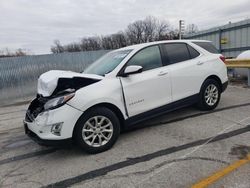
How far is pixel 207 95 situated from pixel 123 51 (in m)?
2.25

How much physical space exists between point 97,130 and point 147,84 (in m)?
1.28

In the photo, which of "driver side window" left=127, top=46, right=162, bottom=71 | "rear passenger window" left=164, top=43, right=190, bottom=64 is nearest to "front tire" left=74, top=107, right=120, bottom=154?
"driver side window" left=127, top=46, right=162, bottom=71

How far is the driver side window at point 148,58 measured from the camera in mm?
4504

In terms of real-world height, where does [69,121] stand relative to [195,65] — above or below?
below

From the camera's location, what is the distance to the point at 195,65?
5215mm

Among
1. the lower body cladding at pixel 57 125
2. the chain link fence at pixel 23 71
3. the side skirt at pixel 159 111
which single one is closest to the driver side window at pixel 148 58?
the side skirt at pixel 159 111

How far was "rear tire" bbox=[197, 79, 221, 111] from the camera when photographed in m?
5.43

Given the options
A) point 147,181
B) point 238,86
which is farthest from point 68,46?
point 147,181

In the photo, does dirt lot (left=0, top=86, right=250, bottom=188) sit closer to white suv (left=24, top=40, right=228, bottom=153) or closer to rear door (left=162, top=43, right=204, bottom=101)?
white suv (left=24, top=40, right=228, bottom=153)

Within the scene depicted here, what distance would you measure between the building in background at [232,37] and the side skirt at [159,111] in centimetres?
659

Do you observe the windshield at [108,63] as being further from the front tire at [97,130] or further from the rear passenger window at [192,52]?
the rear passenger window at [192,52]

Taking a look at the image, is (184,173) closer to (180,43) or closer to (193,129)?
(193,129)

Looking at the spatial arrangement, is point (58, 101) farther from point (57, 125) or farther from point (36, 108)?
point (36, 108)

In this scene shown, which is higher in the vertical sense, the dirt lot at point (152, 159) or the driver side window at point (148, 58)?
the driver side window at point (148, 58)
